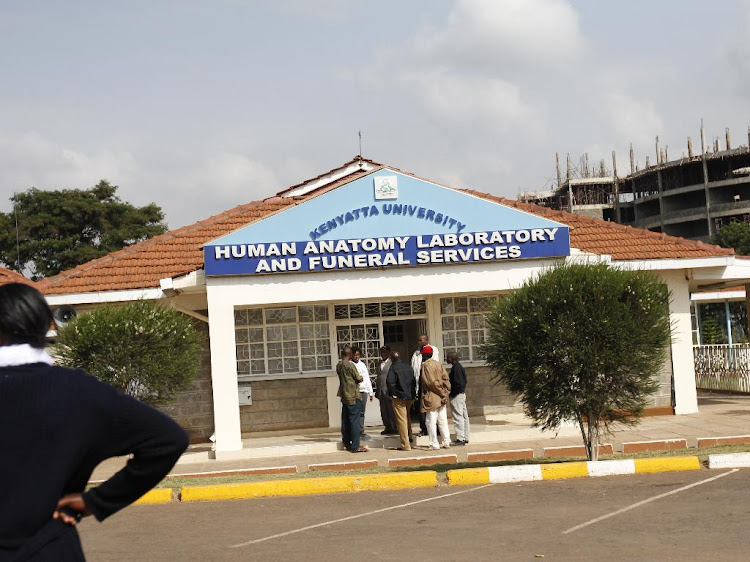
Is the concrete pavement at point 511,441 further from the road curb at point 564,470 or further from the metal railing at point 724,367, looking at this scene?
the metal railing at point 724,367

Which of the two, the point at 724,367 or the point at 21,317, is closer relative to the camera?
the point at 21,317

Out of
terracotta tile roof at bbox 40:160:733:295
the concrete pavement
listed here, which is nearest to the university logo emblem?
terracotta tile roof at bbox 40:160:733:295

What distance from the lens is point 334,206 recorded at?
1758 cm

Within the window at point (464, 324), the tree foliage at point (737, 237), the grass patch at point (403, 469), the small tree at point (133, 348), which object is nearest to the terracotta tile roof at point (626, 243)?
the window at point (464, 324)

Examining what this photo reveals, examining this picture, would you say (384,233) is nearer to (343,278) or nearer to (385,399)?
(343,278)

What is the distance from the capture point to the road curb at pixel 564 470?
1244 centimetres

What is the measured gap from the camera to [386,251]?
17734 millimetres

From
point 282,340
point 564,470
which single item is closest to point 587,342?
point 564,470

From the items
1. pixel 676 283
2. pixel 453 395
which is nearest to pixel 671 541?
pixel 453 395

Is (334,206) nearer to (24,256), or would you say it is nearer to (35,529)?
(35,529)

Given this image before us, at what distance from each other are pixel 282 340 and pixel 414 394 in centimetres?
423

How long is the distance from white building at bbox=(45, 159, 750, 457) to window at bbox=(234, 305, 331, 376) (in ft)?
0.08

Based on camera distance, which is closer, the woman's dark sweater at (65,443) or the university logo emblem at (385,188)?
the woman's dark sweater at (65,443)

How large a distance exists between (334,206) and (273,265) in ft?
4.65
